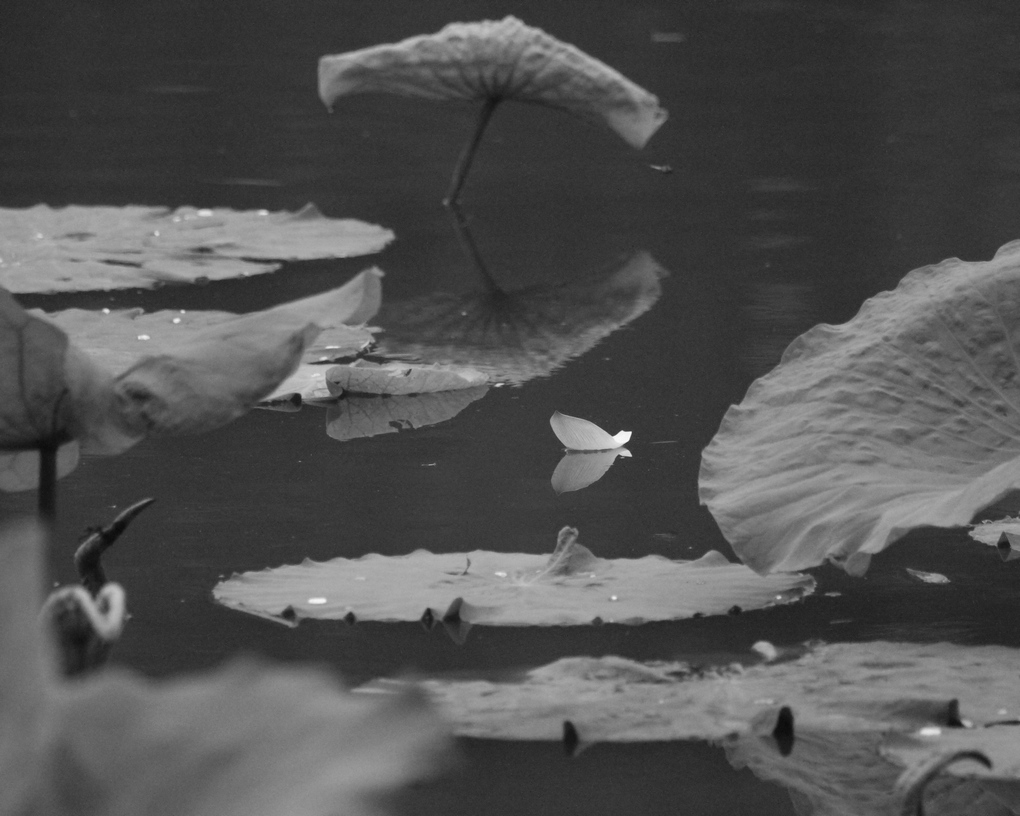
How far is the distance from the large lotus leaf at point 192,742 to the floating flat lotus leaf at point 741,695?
81 centimetres

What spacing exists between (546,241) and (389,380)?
127 cm

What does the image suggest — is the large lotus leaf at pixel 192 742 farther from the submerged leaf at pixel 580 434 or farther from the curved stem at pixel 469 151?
the curved stem at pixel 469 151

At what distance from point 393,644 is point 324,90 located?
224 centimetres

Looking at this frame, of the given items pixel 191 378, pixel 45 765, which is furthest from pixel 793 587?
pixel 45 765

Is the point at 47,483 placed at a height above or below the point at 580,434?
above

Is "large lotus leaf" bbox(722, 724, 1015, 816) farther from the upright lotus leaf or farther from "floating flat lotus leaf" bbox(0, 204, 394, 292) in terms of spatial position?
the upright lotus leaf

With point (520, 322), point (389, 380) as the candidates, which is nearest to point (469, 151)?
point (520, 322)

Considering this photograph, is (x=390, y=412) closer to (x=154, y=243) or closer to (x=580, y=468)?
(x=580, y=468)

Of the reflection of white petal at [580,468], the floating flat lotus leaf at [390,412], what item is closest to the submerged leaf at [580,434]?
the reflection of white petal at [580,468]

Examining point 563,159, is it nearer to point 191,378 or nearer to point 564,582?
point 564,582

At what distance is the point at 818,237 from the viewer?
11.4 ft

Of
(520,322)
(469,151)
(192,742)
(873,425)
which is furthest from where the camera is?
(469,151)

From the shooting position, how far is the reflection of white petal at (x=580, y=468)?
1.98 metres

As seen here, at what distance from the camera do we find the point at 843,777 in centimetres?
122
